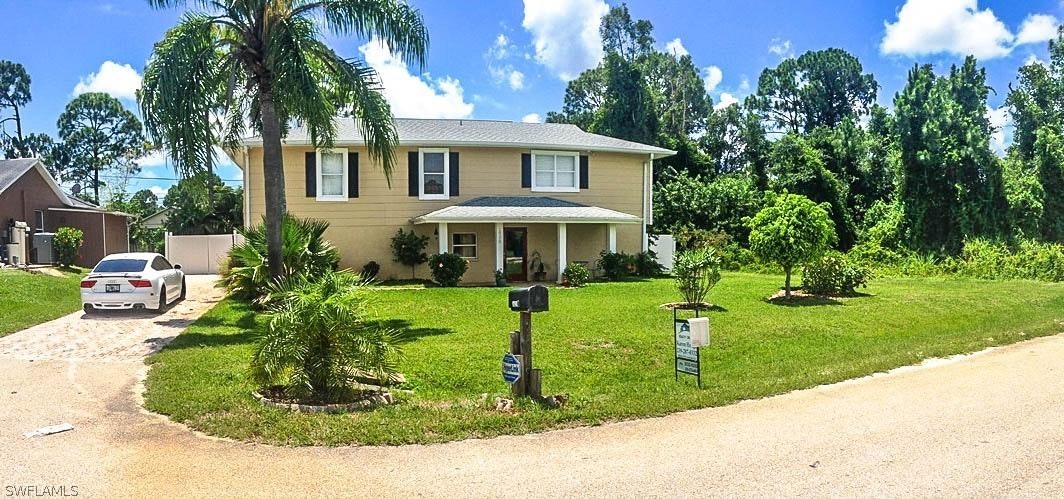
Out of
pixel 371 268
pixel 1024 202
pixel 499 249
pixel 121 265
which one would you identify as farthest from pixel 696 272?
pixel 1024 202

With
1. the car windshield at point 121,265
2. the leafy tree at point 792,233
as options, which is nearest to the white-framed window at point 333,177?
the car windshield at point 121,265

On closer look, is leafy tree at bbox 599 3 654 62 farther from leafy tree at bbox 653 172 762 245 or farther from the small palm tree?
the small palm tree

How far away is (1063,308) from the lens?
54.5 ft

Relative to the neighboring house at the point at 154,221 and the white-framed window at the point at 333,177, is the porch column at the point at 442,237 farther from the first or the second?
the neighboring house at the point at 154,221

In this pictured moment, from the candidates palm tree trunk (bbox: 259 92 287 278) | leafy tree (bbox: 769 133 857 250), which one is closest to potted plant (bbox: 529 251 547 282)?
palm tree trunk (bbox: 259 92 287 278)

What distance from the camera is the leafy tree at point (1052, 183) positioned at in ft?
97.6

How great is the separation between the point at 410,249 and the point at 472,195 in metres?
3.02

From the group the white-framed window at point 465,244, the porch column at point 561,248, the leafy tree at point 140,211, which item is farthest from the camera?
the leafy tree at point 140,211

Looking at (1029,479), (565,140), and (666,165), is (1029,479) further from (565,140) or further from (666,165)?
(666,165)

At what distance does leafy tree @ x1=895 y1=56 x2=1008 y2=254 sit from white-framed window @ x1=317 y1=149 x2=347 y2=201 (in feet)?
72.2

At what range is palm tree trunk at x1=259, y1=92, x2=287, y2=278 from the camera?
47.8 feet

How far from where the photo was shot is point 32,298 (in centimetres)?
1731

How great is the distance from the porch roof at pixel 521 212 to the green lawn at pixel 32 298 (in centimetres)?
975

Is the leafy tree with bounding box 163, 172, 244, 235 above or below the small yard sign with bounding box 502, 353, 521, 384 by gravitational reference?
above
